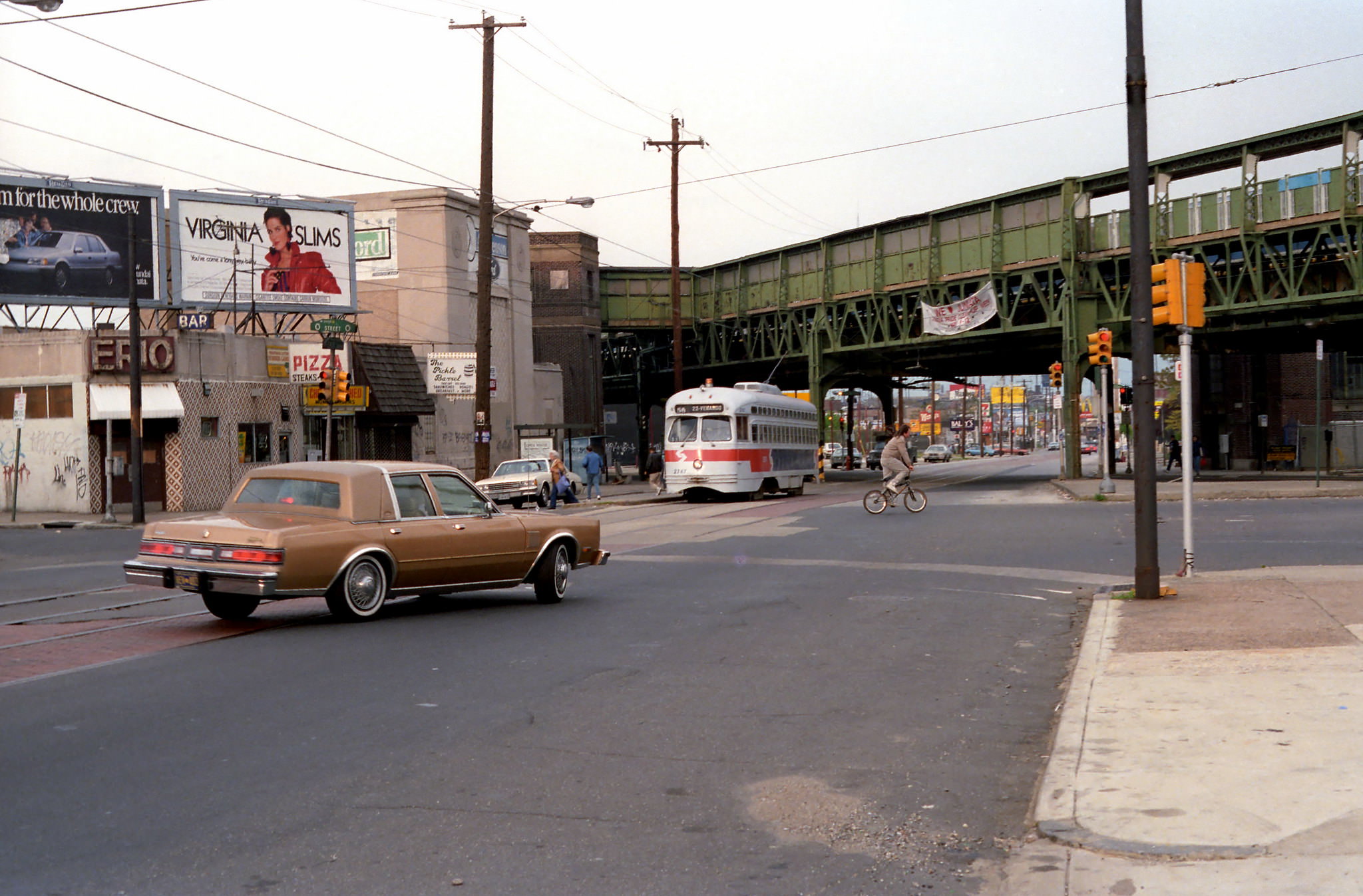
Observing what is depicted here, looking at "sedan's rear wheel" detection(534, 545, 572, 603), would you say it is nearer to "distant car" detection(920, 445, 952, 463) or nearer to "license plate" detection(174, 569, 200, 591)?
"license plate" detection(174, 569, 200, 591)

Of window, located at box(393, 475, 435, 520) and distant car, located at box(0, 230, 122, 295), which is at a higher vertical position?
distant car, located at box(0, 230, 122, 295)

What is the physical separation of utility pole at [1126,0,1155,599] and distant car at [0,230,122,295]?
35904mm

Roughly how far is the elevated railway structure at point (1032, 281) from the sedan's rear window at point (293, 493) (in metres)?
33.0

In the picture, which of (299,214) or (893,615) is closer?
(893,615)

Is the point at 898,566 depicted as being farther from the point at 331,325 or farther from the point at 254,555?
A: the point at 331,325

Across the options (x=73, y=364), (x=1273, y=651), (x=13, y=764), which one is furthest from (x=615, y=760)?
(x=73, y=364)

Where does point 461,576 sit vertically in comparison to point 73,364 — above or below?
below

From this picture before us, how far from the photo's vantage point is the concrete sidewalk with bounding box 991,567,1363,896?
478cm

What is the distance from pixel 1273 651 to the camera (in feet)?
30.1

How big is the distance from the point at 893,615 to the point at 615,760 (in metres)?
6.16

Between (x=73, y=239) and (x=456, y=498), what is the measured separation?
32.5 m

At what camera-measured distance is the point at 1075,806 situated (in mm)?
5652

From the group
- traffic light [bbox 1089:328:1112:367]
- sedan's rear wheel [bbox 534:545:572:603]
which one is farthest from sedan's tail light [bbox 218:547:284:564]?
traffic light [bbox 1089:328:1112:367]

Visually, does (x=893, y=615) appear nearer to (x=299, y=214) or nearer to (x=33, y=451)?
(x=33, y=451)
